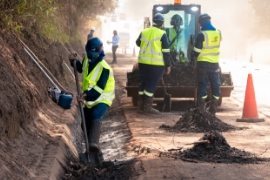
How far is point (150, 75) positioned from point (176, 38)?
227cm

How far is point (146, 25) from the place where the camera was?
51.6 feet

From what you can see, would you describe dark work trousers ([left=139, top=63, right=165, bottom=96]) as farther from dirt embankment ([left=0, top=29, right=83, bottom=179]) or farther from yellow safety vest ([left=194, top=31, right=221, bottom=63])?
dirt embankment ([left=0, top=29, right=83, bottom=179])

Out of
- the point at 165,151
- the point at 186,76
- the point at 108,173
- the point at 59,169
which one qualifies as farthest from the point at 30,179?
the point at 186,76

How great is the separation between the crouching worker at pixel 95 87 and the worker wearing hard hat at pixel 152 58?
4.69 meters

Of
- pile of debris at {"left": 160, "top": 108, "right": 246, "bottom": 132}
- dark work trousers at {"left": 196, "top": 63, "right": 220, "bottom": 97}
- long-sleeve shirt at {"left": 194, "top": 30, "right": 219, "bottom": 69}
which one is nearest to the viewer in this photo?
pile of debris at {"left": 160, "top": 108, "right": 246, "bottom": 132}

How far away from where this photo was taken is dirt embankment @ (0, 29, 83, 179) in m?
7.19

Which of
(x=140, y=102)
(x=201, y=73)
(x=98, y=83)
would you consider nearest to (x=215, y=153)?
(x=98, y=83)

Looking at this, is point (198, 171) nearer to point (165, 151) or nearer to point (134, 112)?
point (165, 151)

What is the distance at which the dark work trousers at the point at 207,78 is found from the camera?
43.1 ft

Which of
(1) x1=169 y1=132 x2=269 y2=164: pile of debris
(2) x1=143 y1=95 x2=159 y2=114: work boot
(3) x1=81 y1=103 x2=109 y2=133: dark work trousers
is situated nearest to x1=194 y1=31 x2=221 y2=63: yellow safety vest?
(2) x1=143 y1=95 x2=159 y2=114: work boot

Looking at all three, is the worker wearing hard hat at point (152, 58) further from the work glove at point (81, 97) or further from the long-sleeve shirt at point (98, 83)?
the work glove at point (81, 97)

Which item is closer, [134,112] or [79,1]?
[134,112]

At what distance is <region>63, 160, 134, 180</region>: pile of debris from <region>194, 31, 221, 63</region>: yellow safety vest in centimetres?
498

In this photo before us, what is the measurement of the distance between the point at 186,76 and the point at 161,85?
0.74 m
